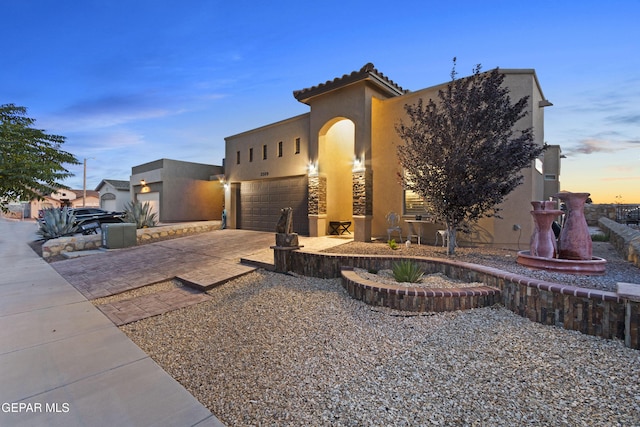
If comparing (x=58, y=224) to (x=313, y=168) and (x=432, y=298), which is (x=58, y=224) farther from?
(x=432, y=298)

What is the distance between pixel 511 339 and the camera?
125 inches

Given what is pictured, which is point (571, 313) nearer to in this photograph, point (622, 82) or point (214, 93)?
point (622, 82)

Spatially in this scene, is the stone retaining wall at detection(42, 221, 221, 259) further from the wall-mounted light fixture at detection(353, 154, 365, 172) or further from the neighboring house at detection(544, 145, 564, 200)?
the neighboring house at detection(544, 145, 564, 200)

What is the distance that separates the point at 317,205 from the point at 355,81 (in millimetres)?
4670

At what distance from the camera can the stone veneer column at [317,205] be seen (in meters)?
11.0

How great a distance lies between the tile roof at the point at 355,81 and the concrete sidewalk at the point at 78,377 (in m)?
9.32

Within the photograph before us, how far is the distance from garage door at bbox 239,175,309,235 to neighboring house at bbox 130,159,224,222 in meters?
3.60

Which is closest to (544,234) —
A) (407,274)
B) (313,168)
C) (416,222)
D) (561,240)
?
(561,240)

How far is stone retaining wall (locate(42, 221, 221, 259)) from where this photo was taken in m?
9.56

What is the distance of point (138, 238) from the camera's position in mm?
11750

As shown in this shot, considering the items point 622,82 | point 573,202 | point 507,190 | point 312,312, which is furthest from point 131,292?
point 622,82

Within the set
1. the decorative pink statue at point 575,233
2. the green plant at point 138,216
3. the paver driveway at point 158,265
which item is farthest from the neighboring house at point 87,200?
the decorative pink statue at point 575,233

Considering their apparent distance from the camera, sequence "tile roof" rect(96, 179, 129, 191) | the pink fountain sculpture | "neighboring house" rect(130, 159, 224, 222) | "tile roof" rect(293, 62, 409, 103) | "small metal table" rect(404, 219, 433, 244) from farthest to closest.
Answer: "tile roof" rect(96, 179, 129, 191), "neighboring house" rect(130, 159, 224, 222), "tile roof" rect(293, 62, 409, 103), "small metal table" rect(404, 219, 433, 244), the pink fountain sculpture

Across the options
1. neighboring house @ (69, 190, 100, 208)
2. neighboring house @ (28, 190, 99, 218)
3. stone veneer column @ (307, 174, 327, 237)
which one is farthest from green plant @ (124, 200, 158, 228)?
neighboring house @ (69, 190, 100, 208)
